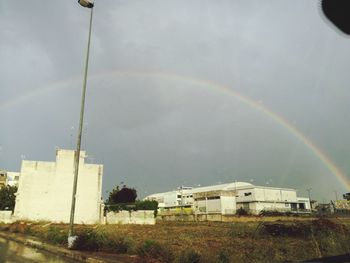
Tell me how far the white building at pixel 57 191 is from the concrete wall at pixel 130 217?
1577 millimetres

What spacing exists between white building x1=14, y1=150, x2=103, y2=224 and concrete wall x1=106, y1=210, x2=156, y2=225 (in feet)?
5.18

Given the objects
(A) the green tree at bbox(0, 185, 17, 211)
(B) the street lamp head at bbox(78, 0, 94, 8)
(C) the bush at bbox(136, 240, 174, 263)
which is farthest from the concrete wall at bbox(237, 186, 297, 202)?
(C) the bush at bbox(136, 240, 174, 263)

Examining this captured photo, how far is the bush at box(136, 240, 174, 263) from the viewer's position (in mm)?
9539

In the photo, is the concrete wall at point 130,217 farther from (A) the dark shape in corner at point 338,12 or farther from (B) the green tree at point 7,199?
(A) the dark shape in corner at point 338,12

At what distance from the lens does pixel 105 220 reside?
3700cm

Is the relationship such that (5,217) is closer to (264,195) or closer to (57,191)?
(57,191)

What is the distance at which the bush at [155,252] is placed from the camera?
9.54 m

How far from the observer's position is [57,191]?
3641 cm

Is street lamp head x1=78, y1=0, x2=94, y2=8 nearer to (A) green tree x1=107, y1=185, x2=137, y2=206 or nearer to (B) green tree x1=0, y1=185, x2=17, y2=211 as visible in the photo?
(B) green tree x1=0, y1=185, x2=17, y2=211

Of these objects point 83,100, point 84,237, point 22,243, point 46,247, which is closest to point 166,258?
point 84,237

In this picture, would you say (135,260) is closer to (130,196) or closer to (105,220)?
(105,220)

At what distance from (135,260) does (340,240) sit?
7.78m

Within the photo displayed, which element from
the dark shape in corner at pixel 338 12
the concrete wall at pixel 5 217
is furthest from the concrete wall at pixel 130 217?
the dark shape in corner at pixel 338 12

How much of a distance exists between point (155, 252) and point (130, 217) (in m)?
29.2
